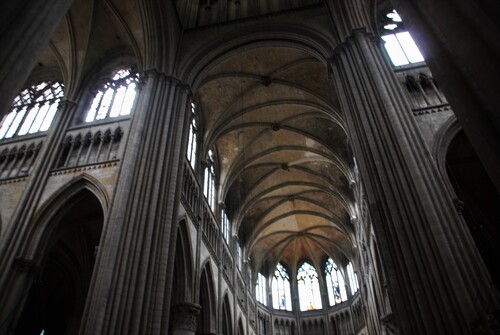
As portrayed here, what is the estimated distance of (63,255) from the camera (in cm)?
1514

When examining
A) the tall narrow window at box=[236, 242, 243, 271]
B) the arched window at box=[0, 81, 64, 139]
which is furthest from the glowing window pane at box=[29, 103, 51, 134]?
the tall narrow window at box=[236, 242, 243, 271]

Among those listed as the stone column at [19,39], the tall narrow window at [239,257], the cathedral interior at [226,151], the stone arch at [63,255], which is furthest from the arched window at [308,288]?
the stone column at [19,39]

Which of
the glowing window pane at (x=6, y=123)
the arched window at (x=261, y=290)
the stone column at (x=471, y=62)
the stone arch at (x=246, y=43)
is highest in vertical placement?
the stone arch at (x=246, y=43)

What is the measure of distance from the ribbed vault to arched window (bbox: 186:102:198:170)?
636 mm

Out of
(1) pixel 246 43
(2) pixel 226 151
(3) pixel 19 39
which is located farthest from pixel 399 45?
(3) pixel 19 39

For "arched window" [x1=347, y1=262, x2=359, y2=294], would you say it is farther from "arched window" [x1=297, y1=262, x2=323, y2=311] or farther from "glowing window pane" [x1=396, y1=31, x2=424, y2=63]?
"glowing window pane" [x1=396, y1=31, x2=424, y2=63]

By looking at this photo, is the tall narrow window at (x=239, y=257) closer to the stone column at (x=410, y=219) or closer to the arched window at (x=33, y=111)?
the arched window at (x=33, y=111)

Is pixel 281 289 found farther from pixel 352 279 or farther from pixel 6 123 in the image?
Result: pixel 6 123

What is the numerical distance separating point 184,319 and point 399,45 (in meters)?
11.9

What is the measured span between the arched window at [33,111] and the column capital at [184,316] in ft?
27.3

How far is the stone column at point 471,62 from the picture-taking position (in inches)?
165

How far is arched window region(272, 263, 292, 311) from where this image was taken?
94.4 feet

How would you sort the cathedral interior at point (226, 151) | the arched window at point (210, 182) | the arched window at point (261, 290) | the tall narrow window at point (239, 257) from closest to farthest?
the cathedral interior at point (226, 151), the arched window at point (210, 182), the tall narrow window at point (239, 257), the arched window at point (261, 290)

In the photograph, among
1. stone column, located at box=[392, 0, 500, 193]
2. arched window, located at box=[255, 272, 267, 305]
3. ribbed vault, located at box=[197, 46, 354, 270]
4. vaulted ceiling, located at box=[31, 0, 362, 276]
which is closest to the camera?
stone column, located at box=[392, 0, 500, 193]
